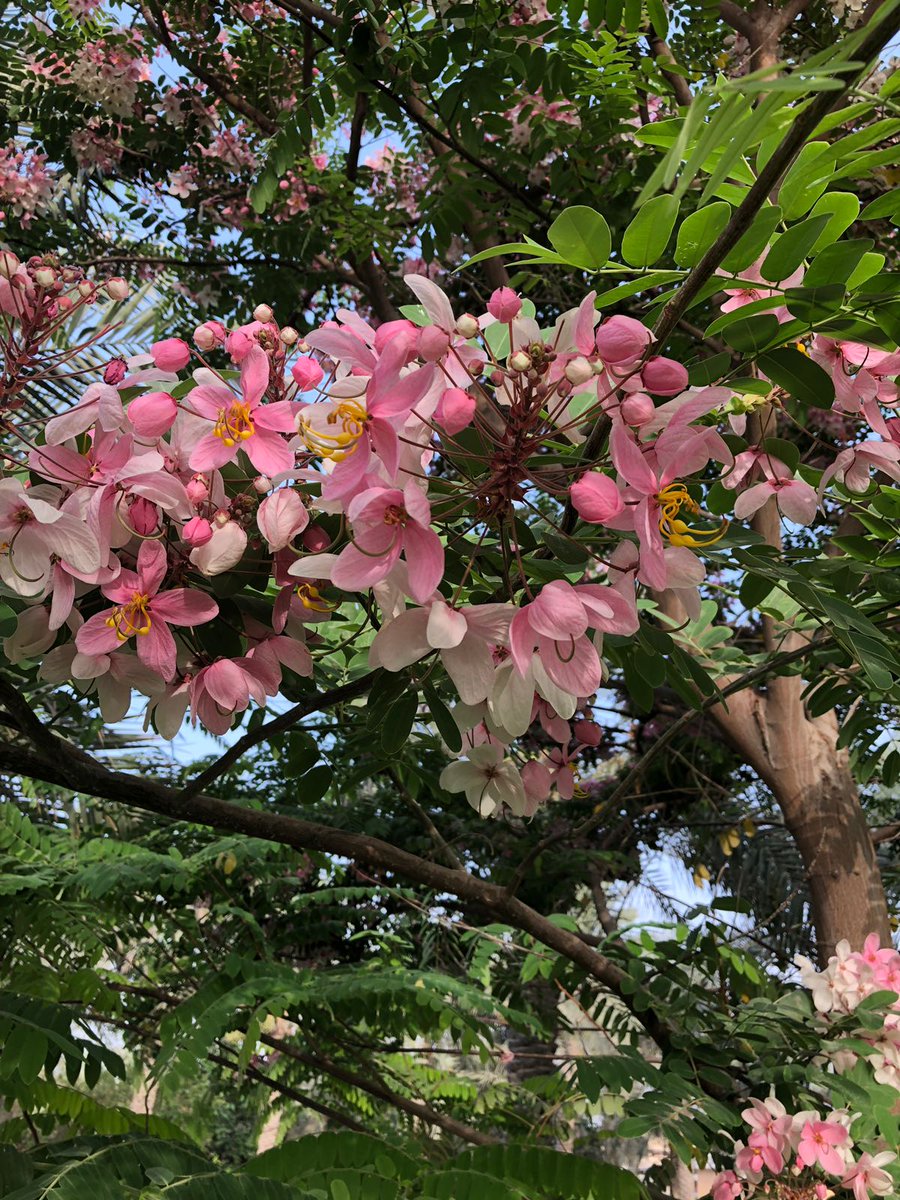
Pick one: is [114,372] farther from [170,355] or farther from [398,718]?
[398,718]

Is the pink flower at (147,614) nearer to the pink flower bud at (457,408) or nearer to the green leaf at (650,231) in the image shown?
the pink flower bud at (457,408)

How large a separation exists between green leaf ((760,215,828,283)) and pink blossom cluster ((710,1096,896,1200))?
1.59 metres

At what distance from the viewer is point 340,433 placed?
79 centimetres

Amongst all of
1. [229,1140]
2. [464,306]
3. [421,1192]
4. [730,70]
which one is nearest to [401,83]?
[730,70]

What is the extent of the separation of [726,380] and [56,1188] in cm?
127

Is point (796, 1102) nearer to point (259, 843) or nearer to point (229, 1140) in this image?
point (259, 843)

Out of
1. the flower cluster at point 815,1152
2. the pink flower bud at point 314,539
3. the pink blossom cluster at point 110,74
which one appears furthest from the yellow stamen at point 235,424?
the pink blossom cluster at point 110,74

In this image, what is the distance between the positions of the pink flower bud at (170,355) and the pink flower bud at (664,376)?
0.45 meters

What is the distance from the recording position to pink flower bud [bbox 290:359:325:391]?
36.3 inches

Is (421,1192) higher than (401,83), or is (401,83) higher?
(401,83)

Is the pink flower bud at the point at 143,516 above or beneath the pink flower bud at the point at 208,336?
beneath

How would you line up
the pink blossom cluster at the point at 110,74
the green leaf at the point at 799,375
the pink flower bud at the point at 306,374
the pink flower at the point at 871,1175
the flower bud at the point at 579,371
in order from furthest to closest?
the pink blossom cluster at the point at 110,74
the pink flower at the point at 871,1175
the pink flower bud at the point at 306,374
the green leaf at the point at 799,375
the flower bud at the point at 579,371

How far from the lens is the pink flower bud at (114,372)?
0.95 meters

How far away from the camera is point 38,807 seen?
455cm
